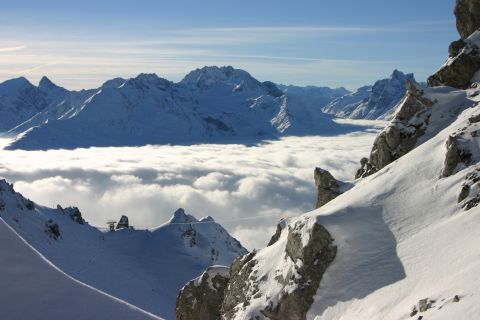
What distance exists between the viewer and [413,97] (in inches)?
1395

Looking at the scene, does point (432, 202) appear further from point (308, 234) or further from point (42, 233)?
point (42, 233)

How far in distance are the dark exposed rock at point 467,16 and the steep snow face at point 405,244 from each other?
15.4 m

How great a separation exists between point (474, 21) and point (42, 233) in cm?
5698

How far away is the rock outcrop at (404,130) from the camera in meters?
34.2

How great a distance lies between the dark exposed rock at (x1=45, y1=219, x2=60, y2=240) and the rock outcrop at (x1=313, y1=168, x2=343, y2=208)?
48.0 m

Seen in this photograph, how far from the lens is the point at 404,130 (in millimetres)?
34719

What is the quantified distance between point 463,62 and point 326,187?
14.6 metres

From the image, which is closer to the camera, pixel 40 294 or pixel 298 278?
pixel 40 294

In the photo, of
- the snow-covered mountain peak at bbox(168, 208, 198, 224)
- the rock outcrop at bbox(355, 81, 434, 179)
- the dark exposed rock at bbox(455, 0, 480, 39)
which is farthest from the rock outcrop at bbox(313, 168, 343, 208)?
the snow-covered mountain peak at bbox(168, 208, 198, 224)

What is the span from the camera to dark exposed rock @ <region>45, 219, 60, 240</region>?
7198cm

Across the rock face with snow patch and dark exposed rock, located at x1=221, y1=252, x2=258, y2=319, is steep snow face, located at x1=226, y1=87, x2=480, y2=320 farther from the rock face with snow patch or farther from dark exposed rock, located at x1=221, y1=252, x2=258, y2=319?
the rock face with snow patch

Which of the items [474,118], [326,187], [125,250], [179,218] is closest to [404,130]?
[474,118]

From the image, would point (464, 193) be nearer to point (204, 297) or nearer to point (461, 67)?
point (204, 297)

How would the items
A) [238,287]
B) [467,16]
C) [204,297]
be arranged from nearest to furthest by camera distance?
[238,287], [204,297], [467,16]
